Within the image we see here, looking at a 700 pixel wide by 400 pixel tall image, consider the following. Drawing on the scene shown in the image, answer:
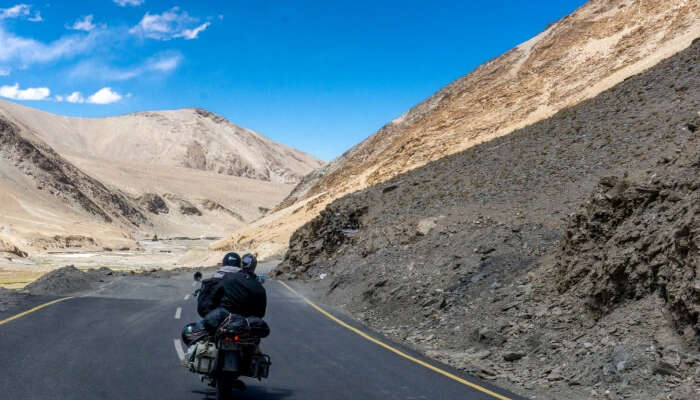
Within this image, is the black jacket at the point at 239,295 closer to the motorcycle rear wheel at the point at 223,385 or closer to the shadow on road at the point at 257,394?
the motorcycle rear wheel at the point at 223,385

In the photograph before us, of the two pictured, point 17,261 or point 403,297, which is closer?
point 403,297

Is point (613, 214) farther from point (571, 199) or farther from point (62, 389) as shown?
point (62, 389)

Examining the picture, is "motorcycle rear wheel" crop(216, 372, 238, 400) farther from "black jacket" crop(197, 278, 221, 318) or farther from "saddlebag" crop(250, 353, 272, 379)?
"black jacket" crop(197, 278, 221, 318)

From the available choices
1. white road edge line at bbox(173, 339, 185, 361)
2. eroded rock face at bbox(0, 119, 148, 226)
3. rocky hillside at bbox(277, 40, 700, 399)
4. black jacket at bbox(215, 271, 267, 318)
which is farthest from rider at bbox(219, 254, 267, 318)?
eroded rock face at bbox(0, 119, 148, 226)

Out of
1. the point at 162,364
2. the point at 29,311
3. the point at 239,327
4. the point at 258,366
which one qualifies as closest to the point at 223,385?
the point at 258,366

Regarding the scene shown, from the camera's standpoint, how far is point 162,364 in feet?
29.3

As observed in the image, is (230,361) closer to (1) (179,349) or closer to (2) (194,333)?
(2) (194,333)

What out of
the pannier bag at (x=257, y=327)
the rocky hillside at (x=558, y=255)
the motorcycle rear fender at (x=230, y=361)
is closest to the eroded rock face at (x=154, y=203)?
the rocky hillside at (x=558, y=255)

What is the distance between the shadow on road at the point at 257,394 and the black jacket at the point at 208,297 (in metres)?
0.99

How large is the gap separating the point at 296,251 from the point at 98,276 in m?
9.79

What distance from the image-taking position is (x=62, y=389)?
723 centimetres

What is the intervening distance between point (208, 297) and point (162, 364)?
2.37 metres

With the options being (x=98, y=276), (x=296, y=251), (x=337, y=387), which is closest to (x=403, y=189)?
(x=296, y=251)

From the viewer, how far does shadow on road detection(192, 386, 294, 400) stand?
24.1ft
